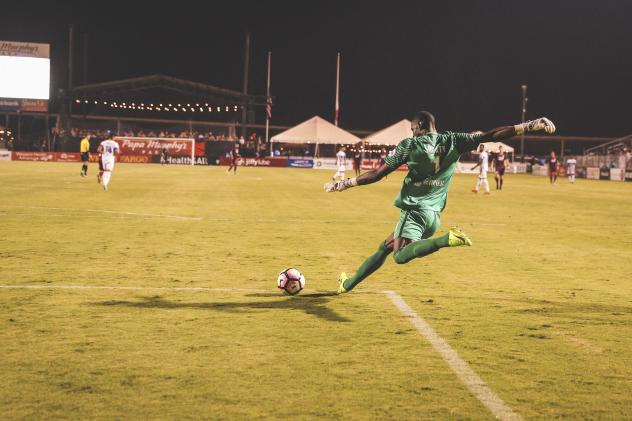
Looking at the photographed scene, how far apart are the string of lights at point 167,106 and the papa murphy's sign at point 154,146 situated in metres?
5.06

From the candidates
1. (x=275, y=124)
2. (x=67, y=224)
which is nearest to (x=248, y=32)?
(x=275, y=124)

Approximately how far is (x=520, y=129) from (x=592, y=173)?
55.1m

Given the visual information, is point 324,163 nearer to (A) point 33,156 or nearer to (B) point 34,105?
(A) point 33,156

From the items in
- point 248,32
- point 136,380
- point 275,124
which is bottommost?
point 136,380

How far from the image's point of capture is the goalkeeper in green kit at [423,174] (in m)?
7.22

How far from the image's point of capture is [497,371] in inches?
217

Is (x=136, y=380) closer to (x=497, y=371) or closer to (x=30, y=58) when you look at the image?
(x=497, y=371)

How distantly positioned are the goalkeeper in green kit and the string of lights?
65699mm

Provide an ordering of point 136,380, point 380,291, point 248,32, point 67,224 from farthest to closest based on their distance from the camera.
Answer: point 248,32
point 67,224
point 380,291
point 136,380

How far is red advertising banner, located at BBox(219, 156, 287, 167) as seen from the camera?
220 ft

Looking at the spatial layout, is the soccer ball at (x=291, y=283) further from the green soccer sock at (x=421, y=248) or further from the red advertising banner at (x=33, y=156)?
the red advertising banner at (x=33, y=156)

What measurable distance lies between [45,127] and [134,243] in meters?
66.3

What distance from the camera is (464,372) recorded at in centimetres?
546

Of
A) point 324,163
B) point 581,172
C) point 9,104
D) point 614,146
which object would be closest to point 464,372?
point 581,172
